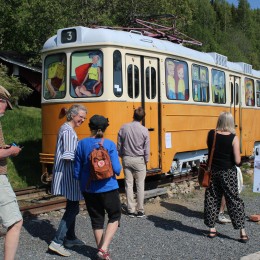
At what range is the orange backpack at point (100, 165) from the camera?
Answer: 531cm

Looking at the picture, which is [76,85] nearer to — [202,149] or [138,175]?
[138,175]

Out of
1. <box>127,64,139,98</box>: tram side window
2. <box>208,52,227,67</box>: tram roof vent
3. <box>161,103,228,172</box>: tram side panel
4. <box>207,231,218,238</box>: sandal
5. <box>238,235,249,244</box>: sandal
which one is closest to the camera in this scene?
<box>238,235,249,244</box>: sandal

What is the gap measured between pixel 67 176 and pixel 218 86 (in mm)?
7968

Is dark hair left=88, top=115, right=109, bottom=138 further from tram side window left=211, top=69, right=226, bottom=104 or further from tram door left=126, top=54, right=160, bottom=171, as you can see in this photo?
tram side window left=211, top=69, right=226, bottom=104

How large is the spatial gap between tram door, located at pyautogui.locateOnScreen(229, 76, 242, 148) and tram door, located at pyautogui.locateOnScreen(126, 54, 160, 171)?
14.4 feet

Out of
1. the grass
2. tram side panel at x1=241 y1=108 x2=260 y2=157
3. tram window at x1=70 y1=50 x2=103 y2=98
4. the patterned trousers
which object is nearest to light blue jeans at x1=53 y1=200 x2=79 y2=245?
the patterned trousers

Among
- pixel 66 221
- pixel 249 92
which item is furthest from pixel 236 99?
pixel 66 221

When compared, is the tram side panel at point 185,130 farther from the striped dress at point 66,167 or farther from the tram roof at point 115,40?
the striped dress at point 66,167

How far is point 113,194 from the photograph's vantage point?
554cm

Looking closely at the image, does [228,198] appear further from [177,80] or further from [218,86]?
[218,86]

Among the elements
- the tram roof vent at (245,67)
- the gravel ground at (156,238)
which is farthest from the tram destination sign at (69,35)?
the tram roof vent at (245,67)

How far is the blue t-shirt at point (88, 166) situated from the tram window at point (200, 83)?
6.49 metres

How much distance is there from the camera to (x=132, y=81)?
9750mm

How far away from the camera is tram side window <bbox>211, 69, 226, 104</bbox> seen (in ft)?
42.0
